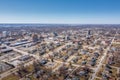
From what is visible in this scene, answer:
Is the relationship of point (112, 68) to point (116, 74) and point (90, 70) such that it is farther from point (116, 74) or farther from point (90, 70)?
point (90, 70)

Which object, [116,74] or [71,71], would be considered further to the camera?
[71,71]

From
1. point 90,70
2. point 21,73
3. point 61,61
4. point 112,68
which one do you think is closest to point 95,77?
point 90,70

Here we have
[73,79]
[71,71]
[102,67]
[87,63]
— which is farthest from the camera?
[87,63]

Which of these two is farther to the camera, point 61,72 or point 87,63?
point 87,63

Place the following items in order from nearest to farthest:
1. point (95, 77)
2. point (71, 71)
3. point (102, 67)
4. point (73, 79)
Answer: point (73, 79), point (95, 77), point (71, 71), point (102, 67)

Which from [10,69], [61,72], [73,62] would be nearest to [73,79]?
[61,72]

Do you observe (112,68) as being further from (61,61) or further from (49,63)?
(49,63)

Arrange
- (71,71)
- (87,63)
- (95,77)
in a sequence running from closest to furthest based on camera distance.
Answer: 1. (95,77)
2. (71,71)
3. (87,63)

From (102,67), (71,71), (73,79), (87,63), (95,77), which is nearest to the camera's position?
(73,79)

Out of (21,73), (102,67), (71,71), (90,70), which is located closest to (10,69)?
(21,73)
